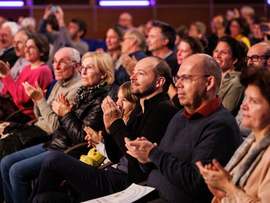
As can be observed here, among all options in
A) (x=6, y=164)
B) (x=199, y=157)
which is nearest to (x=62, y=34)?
(x=6, y=164)

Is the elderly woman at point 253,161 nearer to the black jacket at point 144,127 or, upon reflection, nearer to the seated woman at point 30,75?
the black jacket at point 144,127

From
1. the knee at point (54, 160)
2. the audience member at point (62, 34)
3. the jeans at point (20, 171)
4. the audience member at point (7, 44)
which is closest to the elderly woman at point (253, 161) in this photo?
the knee at point (54, 160)

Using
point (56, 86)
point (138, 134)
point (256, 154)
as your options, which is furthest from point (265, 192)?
point (56, 86)

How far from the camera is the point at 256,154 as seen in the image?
1646 mm

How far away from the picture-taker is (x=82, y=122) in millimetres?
→ 3113

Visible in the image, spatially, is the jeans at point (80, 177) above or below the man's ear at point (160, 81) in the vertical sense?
below

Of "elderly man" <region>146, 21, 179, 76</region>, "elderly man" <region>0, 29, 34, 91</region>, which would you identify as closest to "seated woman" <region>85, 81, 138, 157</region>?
"elderly man" <region>146, 21, 179, 76</region>

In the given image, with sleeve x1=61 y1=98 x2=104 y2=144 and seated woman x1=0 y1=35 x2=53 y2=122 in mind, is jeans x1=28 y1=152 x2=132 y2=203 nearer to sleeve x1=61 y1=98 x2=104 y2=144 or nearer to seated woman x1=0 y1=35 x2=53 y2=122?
sleeve x1=61 y1=98 x2=104 y2=144

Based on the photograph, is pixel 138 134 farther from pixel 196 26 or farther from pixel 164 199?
pixel 196 26

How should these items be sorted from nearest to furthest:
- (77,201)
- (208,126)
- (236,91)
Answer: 1. (208,126)
2. (77,201)
3. (236,91)

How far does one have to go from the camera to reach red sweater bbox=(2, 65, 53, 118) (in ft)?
13.3

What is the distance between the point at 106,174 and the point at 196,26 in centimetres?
549

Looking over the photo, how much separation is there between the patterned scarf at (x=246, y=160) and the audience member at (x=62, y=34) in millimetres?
4107

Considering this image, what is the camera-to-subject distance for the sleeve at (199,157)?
1.86m
